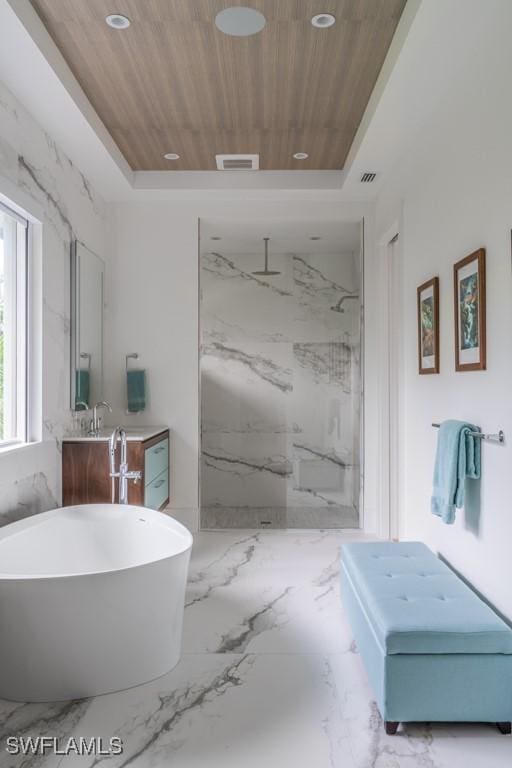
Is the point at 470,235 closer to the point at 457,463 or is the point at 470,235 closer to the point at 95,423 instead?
the point at 457,463

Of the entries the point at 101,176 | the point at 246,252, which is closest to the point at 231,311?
the point at 246,252

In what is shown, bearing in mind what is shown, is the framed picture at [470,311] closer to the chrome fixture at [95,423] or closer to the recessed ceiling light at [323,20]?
the recessed ceiling light at [323,20]

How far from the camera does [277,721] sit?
2.05m

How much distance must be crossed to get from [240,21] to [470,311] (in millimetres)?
1554

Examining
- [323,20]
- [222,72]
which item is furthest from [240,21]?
[222,72]

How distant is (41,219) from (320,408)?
278cm

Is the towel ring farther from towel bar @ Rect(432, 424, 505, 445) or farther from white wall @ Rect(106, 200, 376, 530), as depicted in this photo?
towel bar @ Rect(432, 424, 505, 445)

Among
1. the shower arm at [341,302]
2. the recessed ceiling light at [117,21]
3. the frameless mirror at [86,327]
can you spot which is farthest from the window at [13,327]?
the shower arm at [341,302]

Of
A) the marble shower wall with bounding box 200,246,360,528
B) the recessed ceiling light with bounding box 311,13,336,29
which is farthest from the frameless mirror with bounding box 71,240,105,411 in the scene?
the recessed ceiling light with bounding box 311,13,336,29

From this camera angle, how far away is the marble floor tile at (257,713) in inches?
73.1

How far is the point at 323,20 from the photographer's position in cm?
255

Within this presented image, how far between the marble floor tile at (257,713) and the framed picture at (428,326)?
1341 millimetres

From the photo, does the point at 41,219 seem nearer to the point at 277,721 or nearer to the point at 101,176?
the point at 101,176

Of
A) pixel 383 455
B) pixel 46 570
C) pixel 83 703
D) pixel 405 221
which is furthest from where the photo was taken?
pixel 383 455
